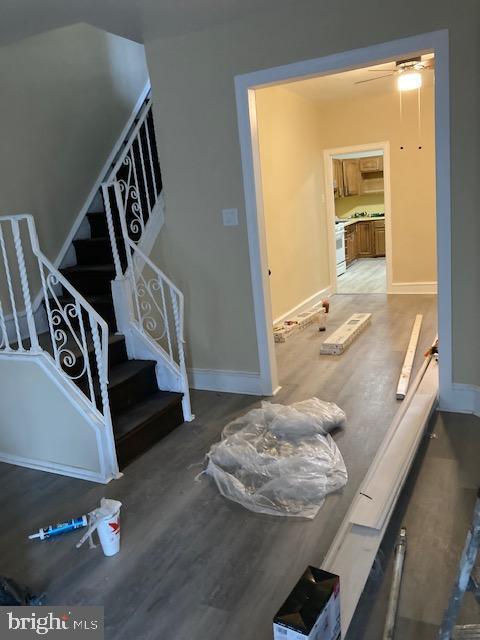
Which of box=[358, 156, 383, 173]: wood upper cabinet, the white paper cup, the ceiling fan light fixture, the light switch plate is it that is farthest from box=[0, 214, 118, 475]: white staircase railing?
box=[358, 156, 383, 173]: wood upper cabinet

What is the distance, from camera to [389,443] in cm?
283

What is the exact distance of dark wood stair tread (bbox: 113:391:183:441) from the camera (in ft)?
9.96

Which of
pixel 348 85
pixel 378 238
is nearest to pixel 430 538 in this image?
pixel 348 85

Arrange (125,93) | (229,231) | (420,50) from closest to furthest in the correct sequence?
(420,50)
(229,231)
(125,93)

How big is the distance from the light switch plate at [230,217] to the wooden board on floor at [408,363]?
1617 mm

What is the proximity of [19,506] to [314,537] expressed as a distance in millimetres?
1517

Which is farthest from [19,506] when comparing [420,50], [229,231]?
[420,50]

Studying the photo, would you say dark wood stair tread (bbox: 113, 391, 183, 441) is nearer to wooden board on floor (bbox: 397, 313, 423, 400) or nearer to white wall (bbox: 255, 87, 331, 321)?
wooden board on floor (bbox: 397, 313, 423, 400)

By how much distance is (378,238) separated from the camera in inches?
410

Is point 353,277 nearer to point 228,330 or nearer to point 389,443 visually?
point 228,330

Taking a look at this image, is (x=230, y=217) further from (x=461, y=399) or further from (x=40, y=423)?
(x=461, y=399)

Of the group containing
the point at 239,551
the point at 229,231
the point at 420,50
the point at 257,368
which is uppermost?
the point at 420,50

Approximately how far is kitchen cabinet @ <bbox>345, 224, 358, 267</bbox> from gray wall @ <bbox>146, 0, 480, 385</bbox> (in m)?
6.45

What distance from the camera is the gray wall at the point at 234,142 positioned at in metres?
2.89
